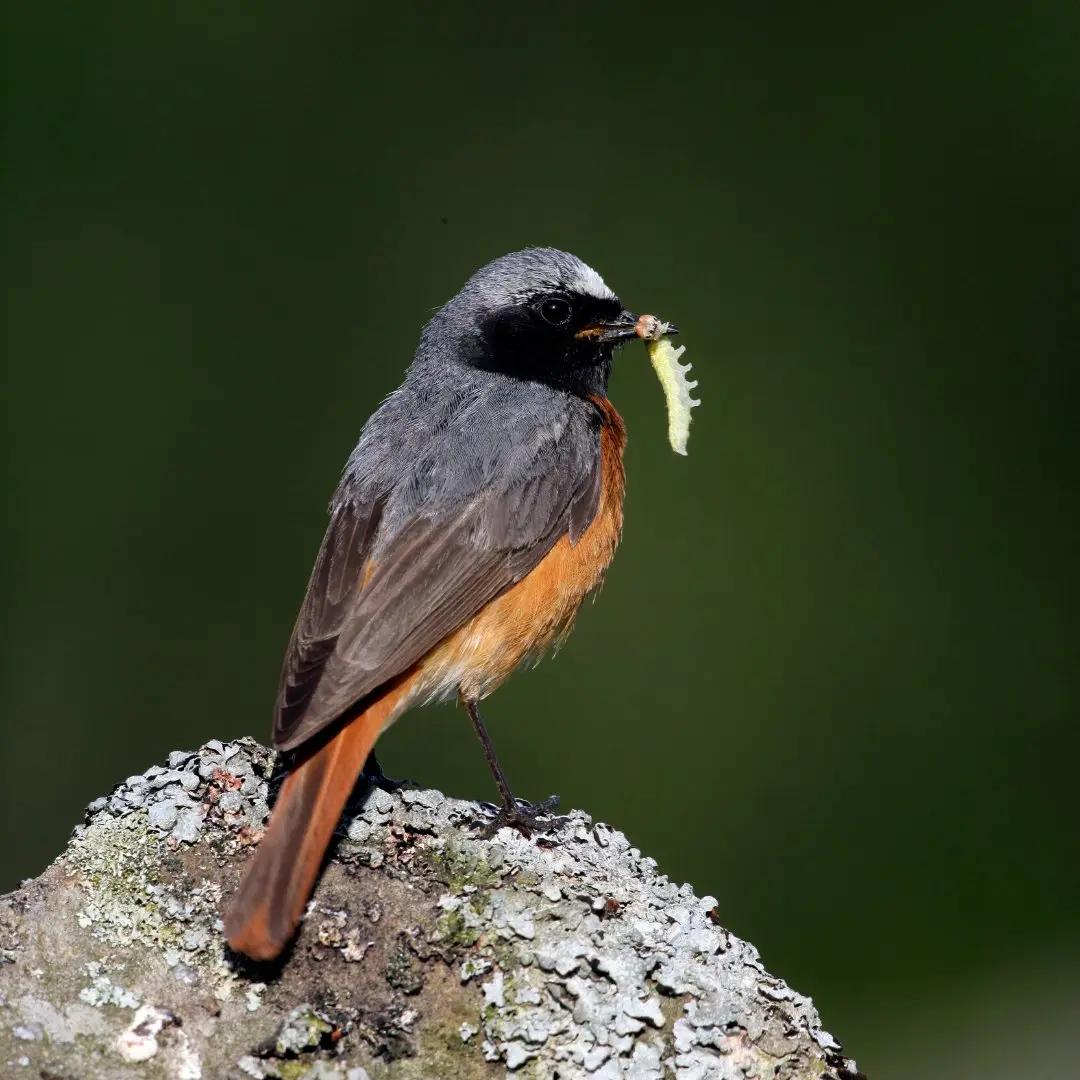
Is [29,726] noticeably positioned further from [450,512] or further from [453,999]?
[453,999]

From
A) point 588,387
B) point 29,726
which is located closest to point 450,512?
point 588,387

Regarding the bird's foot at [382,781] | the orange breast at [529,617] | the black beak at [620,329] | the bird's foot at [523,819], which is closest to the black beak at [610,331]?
the black beak at [620,329]

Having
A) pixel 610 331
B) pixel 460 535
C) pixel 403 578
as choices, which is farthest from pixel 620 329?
pixel 403 578

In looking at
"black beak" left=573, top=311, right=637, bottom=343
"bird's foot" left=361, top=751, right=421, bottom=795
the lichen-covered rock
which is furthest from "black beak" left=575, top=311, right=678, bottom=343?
the lichen-covered rock

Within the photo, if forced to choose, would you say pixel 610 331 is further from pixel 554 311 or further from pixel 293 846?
pixel 293 846

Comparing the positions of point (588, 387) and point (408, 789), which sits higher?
point (588, 387)

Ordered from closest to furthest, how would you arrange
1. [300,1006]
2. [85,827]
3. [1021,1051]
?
1. [300,1006]
2. [85,827]
3. [1021,1051]

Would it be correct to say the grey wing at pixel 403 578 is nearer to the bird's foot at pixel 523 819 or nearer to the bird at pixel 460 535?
the bird at pixel 460 535
